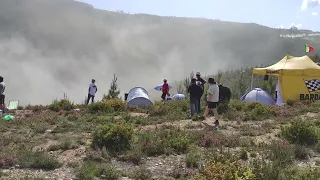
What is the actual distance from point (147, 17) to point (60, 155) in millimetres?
141078

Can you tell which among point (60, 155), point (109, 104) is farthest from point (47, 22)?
point (60, 155)

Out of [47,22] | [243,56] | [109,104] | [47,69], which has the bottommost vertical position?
[109,104]

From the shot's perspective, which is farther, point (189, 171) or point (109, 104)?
point (109, 104)

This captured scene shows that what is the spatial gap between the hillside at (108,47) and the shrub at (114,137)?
72.6 m

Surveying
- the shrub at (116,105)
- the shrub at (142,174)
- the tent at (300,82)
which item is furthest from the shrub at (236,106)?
the shrub at (142,174)

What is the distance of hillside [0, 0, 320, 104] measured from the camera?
316 feet

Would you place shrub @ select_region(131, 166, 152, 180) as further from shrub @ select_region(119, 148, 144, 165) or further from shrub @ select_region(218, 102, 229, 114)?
shrub @ select_region(218, 102, 229, 114)

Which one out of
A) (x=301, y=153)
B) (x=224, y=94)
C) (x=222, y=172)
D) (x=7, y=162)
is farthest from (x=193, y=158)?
(x=224, y=94)

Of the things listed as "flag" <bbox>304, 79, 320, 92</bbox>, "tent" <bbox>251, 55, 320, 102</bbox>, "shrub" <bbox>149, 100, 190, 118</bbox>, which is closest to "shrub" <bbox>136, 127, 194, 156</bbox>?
"shrub" <bbox>149, 100, 190, 118</bbox>

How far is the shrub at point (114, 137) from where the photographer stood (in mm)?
9375

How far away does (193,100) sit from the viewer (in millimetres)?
15273

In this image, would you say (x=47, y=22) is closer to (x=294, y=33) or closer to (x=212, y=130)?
(x=294, y=33)

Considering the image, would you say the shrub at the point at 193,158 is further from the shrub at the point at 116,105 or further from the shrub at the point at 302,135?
the shrub at the point at 116,105

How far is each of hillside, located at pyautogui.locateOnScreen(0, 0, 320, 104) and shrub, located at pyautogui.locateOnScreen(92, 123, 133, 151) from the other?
72592 millimetres
